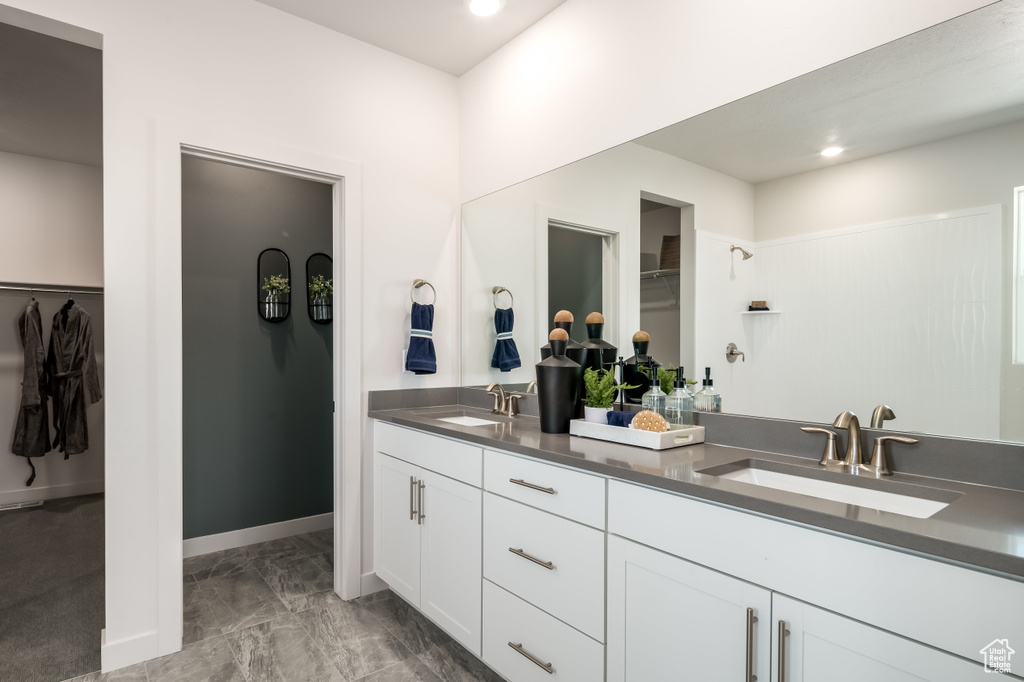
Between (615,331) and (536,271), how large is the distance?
0.59m

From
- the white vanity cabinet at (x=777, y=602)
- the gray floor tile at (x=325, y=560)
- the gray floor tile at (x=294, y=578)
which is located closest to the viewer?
the white vanity cabinet at (x=777, y=602)

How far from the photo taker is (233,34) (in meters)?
2.32

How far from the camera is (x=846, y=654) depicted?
1.01 m

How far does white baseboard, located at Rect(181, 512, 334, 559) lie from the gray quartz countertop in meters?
1.92

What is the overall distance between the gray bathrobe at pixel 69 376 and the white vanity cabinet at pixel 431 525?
3.01 metres

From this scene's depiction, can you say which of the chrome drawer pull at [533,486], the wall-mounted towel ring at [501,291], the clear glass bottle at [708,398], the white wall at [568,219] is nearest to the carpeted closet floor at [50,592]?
the chrome drawer pull at [533,486]

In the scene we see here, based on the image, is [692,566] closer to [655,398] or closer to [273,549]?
[655,398]

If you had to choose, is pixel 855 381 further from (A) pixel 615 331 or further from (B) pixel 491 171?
(B) pixel 491 171

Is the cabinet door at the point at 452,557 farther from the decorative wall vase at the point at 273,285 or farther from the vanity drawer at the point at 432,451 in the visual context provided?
the decorative wall vase at the point at 273,285

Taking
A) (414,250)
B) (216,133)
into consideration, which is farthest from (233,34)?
(414,250)

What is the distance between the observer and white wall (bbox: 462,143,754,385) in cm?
189

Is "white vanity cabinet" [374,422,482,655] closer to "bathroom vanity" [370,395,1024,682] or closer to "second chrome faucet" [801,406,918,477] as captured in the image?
"bathroom vanity" [370,395,1024,682]

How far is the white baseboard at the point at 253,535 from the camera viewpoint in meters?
3.08

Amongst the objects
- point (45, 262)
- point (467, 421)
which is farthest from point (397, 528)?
point (45, 262)
